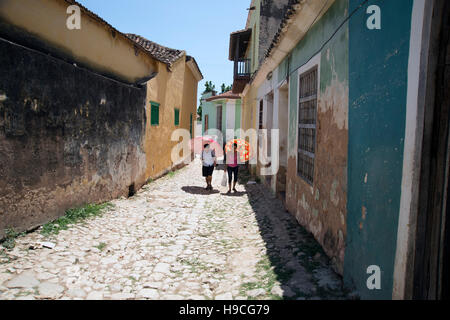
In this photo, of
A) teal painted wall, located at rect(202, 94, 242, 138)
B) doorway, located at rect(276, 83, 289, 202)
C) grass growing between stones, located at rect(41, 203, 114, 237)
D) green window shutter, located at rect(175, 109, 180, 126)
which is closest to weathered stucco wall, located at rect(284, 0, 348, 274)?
doorway, located at rect(276, 83, 289, 202)

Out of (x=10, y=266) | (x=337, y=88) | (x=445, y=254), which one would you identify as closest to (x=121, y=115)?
(x=10, y=266)

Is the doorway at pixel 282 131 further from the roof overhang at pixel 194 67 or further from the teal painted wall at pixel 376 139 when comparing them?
the roof overhang at pixel 194 67

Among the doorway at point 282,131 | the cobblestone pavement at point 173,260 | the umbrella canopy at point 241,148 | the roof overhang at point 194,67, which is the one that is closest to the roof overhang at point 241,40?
the roof overhang at point 194,67

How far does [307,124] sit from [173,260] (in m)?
2.74

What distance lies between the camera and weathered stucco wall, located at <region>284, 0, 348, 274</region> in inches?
136

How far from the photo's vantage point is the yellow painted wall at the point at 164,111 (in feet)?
30.5

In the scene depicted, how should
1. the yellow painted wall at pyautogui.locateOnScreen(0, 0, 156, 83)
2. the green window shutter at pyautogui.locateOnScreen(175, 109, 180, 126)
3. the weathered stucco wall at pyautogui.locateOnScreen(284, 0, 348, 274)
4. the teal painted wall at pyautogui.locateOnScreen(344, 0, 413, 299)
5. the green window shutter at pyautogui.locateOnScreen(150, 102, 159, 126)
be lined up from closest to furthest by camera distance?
1. the teal painted wall at pyautogui.locateOnScreen(344, 0, 413, 299)
2. the weathered stucco wall at pyautogui.locateOnScreen(284, 0, 348, 274)
3. the yellow painted wall at pyautogui.locateOnScreen(0, 0, 156, 83)
4. the green window shutter at pyautogui.locateOnScreen(150, 102, 159, 126)
5. the green window shutter at pyautogui.locateOnScreen(175, 109, 180, 126)

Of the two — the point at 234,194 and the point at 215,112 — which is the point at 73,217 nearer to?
the point at 234,194

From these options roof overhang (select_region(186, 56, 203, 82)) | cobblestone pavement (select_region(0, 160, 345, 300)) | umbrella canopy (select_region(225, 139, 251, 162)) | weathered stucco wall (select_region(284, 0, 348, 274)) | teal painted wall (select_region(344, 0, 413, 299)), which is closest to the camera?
teal painted wall (select_region(344, 0, 413, 299))

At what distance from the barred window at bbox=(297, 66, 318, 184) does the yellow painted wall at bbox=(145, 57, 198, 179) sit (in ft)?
15.5

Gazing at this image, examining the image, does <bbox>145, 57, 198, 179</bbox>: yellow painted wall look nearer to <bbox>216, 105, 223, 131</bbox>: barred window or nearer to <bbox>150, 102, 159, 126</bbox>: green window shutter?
<bbox>150, 102, 159, 126</bbox>: green window shutter

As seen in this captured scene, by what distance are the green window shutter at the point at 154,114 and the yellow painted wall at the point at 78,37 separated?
4.15 feet

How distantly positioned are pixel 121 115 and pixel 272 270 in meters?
4.87

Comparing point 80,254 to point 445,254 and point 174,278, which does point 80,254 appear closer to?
point 174,278
